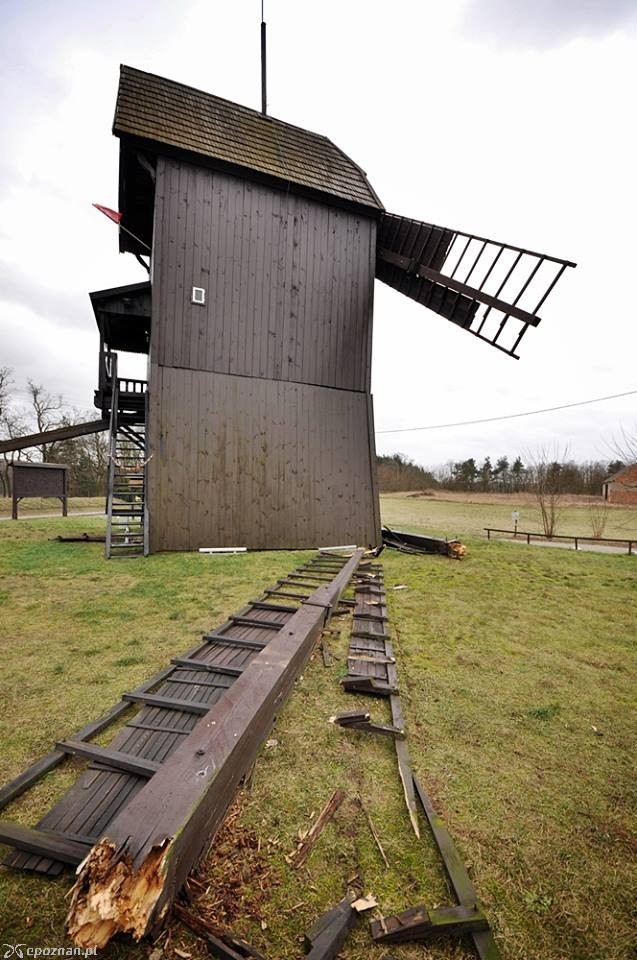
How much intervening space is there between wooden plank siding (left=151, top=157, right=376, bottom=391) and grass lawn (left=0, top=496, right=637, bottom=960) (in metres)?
6.40

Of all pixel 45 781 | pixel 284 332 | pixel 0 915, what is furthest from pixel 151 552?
pixel 0 915

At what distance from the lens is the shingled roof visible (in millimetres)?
8906

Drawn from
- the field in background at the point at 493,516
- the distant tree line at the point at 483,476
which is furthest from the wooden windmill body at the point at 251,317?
the distant tree line at the point at 483,476

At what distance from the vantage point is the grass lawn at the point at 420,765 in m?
1.38

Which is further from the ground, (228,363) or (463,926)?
(228,363)

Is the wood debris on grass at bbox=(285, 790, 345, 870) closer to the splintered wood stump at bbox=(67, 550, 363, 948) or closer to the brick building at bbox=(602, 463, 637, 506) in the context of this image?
the splintered wood stump at bbox=(67, 550, 363, 948)

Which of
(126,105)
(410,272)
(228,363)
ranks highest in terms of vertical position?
(126,105)

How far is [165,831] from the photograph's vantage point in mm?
1308

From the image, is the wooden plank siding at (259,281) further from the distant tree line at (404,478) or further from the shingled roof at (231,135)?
the distant tree line at (404,478)

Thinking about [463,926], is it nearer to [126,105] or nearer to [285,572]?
[285,572]

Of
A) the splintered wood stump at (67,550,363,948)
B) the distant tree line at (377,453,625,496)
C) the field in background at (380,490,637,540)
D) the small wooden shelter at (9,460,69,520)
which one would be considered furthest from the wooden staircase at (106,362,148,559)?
the distant tree line at (377,453,625,496)

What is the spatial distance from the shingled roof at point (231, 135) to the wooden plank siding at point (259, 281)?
16.4 inches

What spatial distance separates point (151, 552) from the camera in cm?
847

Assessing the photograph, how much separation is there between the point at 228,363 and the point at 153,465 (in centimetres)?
305
